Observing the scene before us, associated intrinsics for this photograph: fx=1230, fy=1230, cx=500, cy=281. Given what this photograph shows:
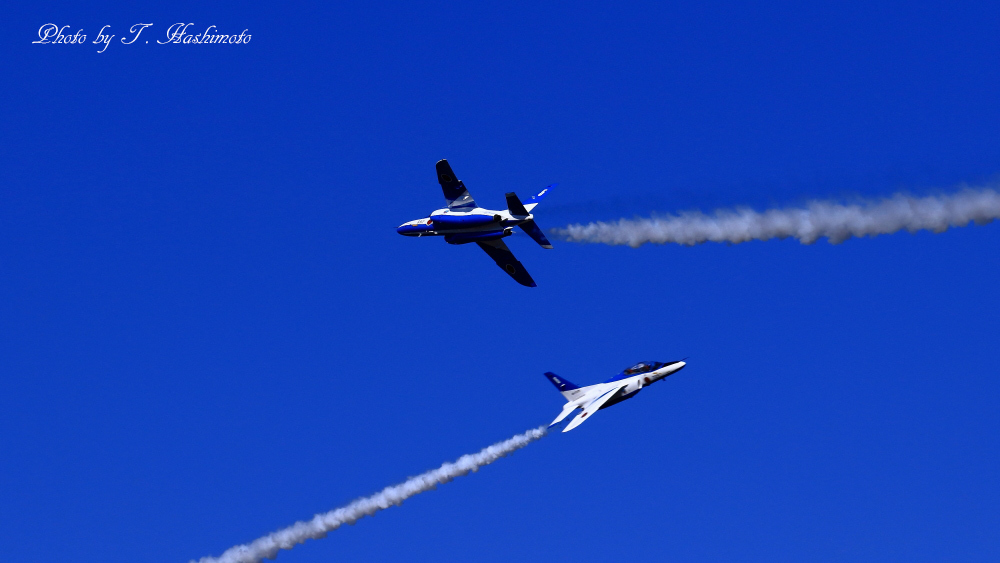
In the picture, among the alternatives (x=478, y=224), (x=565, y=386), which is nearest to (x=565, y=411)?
(x=565, y=386)

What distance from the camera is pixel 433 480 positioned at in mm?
58062

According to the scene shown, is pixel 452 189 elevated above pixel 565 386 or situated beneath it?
elevated above

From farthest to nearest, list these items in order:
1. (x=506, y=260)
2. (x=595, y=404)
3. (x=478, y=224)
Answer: (x=506, y=260) < (x=595, y=404) < (x=478, y=224)

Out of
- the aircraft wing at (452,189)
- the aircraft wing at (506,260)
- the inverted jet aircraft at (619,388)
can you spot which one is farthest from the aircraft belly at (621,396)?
the aircraft wing at (452,189)

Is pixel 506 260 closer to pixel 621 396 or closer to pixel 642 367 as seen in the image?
pixel 642 367

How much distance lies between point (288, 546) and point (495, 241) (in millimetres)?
18315

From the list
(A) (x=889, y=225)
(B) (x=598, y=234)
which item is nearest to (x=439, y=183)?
(B) (x=598, y=234)

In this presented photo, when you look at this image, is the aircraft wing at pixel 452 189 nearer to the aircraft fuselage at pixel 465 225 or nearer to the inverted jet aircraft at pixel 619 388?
the aircraft fuselage at pixel 465 225

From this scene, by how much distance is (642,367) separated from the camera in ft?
184

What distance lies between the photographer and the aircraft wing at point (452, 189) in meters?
54.8

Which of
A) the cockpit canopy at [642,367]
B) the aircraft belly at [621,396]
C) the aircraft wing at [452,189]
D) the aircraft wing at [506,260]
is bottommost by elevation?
the aircraft belly at [621,396]

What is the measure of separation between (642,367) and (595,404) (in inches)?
108

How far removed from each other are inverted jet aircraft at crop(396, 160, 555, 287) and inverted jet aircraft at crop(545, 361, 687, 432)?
19.5 feet

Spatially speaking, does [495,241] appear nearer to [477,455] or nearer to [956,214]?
[477,455]
